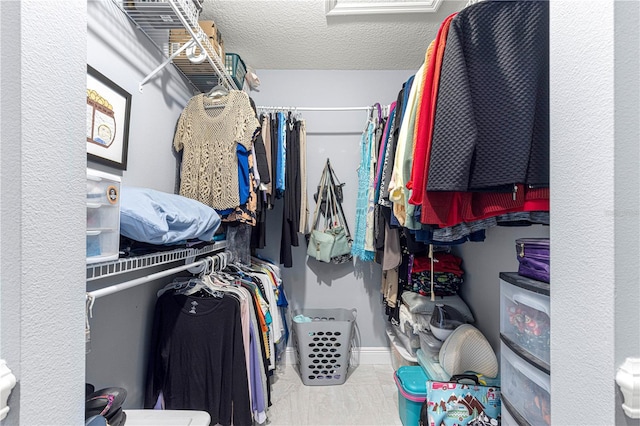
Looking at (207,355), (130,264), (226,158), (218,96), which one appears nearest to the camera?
(130,264)

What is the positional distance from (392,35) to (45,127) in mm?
2116

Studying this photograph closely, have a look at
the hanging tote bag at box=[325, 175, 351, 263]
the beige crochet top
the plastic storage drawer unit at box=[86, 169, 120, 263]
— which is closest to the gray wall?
the beige crochet top

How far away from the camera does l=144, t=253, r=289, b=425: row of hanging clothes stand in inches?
51.9

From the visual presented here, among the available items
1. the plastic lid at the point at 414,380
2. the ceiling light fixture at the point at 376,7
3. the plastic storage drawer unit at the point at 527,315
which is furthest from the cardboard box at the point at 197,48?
the plastic lid at the point at 414,380

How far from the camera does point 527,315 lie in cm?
99

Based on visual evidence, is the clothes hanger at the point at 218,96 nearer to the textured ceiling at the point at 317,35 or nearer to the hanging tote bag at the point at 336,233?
the textured ceiling at the point at 317,35

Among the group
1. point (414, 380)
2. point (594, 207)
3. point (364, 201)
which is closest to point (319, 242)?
point (364, 201)

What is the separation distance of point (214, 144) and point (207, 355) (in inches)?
43.4

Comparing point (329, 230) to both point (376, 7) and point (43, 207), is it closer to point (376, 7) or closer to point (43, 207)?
point (376, 7)

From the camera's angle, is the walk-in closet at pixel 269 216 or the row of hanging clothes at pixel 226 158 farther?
the row of hanging clothes at pixel 226 158

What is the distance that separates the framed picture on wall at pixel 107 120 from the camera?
107 centimetres

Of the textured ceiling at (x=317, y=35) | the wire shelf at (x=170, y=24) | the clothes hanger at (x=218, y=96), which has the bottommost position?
the clothes hanger at (x=218, y=96)

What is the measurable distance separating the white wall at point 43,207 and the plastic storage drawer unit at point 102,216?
0.58ft

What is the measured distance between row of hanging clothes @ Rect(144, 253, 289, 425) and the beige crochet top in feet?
1.37
